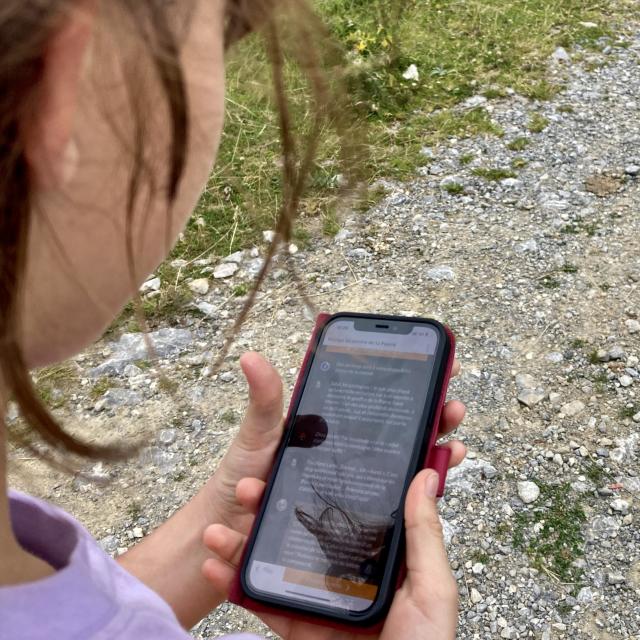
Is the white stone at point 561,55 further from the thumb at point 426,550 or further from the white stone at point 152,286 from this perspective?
the thumb at point 426,550

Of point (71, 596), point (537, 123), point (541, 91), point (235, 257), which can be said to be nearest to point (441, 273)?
point (235, 257)

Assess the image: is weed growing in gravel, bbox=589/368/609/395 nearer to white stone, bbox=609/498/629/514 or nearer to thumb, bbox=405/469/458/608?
white stone, bbox=609/498/629/514

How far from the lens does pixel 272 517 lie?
3.75ft

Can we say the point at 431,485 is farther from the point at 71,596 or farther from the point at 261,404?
the point at 71,596

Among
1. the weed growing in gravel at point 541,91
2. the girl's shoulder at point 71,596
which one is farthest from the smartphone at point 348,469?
the weed growing in gravel at point 541,91

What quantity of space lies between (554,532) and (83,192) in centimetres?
147

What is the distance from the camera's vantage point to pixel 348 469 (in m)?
1.15

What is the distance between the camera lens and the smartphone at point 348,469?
1052 millimetres

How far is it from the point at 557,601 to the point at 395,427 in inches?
28.4

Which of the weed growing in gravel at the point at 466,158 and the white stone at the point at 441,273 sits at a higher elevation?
the weed growing in gravel at the point at 466,158

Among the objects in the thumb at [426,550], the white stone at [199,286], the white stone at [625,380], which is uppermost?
the thumb at [426,550]

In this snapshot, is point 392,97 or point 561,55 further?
point 561,55

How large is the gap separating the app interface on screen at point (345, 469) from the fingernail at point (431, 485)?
65mm

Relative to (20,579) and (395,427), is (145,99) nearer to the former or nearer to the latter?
(20,579)
